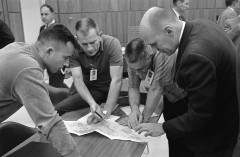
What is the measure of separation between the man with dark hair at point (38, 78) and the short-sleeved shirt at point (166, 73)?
24.1 inches

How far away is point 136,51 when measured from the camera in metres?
1.52

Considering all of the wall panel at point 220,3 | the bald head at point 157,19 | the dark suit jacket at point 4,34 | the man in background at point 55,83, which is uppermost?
the wall panel at point 220,3

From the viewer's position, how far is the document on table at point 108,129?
136 centimetres

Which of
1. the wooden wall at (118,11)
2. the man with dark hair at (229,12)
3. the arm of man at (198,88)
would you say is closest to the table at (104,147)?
the arm of man at (198,88)

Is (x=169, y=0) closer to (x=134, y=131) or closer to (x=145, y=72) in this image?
(x=145, y=72)

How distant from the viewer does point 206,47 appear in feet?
3.29

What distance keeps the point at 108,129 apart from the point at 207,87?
0.69 metres

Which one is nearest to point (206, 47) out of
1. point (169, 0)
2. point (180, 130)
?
point (180, 130)

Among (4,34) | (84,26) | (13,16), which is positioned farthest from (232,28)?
(13,16)

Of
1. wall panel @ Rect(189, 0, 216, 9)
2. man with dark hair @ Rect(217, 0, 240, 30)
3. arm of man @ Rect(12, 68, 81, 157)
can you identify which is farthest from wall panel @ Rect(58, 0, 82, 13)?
arm of man @ Rect(12, 68, 81, 157)

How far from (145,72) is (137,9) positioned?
4.18 meters

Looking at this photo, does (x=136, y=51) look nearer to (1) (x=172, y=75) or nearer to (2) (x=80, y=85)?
(1) (x=172, y=75)

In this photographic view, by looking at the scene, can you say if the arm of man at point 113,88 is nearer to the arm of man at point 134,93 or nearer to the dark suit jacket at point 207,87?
the arm of man at point 134,93

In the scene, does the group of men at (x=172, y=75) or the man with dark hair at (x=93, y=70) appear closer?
the group of men at (x=172, y=75)
